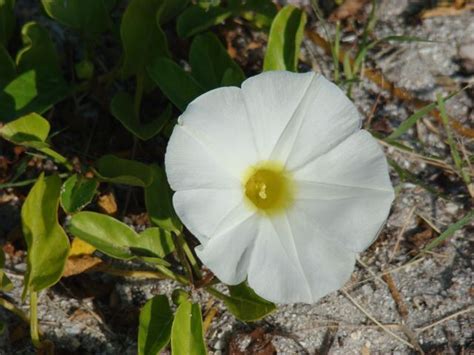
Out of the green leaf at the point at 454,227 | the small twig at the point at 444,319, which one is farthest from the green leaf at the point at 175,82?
the small twig at the point at 444,319

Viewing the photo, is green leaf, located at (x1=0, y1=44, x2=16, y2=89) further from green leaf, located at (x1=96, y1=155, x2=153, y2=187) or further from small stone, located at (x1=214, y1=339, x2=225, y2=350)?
small stone, located at (x1=214, y1=339, x2=225, y2=350)

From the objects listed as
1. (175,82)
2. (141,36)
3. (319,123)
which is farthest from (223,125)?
(141,36)

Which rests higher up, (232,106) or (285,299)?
(232,106)

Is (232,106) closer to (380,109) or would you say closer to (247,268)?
(247,268)

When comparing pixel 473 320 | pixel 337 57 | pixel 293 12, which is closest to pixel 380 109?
pixel 337 57

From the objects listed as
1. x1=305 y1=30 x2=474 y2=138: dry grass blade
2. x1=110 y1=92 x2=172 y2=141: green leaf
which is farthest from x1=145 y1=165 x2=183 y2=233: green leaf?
x1=305 y1=30 x2=474 y2=138: dry grass blade
